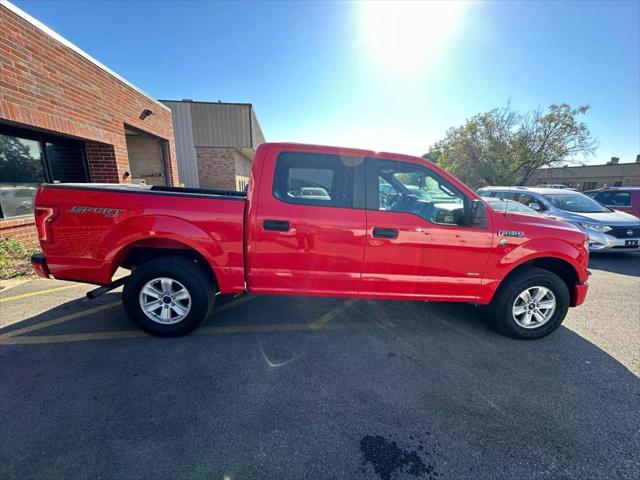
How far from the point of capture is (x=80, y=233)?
2.81 metres

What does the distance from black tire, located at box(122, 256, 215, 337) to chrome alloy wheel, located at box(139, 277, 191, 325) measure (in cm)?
2

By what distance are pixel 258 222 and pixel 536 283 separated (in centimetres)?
320

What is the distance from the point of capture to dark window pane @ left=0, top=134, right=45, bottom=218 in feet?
16.9

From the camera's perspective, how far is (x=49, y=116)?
17.1ft

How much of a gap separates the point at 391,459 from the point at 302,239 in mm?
1887

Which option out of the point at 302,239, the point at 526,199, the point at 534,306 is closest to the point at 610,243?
the point at 526,199

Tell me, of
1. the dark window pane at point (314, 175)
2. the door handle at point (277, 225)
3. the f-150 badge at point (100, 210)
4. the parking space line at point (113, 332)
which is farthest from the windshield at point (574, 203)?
the f-150 badge at point (100, 210)

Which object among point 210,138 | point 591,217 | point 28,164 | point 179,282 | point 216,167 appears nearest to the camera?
point 179,282

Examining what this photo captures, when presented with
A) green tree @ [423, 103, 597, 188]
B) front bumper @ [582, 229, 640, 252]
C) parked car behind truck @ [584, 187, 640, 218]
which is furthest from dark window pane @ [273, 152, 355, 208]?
green tree @ [423, 103, 597, 188]

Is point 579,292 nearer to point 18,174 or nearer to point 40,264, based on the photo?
point 40,264

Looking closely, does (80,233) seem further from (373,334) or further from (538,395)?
(538,395)

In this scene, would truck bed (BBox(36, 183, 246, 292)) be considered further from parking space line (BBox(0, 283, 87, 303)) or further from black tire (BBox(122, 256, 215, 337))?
parking space line (BBox(0, 283, 87, 303))

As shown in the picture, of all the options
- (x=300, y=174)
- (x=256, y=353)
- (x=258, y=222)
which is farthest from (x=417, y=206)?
(x=256, y=353)

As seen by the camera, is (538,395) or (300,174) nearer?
(538,395)
